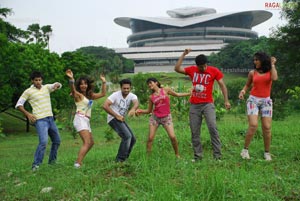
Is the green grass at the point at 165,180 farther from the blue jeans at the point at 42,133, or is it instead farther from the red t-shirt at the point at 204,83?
the red t-shirt at the point at 204,83

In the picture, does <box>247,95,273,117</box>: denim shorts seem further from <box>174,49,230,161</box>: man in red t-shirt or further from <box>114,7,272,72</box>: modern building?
<box>114,7,272,72</box>: modern building

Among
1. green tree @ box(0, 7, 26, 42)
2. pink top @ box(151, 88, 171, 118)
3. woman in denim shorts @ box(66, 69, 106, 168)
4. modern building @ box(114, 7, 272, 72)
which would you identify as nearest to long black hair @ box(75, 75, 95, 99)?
woman in denim shorts @ box(66, 69, 106, 168)

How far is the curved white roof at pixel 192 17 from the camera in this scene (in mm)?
90250

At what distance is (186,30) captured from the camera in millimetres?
92125

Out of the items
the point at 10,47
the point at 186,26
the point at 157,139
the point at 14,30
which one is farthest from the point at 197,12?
the point at 157,139

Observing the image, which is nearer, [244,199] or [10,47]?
[244,199]

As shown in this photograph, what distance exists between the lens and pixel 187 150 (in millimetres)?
6785

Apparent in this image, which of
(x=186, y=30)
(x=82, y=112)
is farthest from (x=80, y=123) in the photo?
(x=186, y=30)

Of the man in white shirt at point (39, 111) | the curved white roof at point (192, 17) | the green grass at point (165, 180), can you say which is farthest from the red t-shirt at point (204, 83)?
the curved white roof at point (192, 17)

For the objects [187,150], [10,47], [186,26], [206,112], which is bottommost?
[187,150]

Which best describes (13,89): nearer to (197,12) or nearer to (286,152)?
(286,152)

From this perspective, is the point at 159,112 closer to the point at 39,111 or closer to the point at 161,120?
the point at 161,120

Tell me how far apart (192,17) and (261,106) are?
92699mm

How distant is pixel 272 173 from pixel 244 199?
111cm
